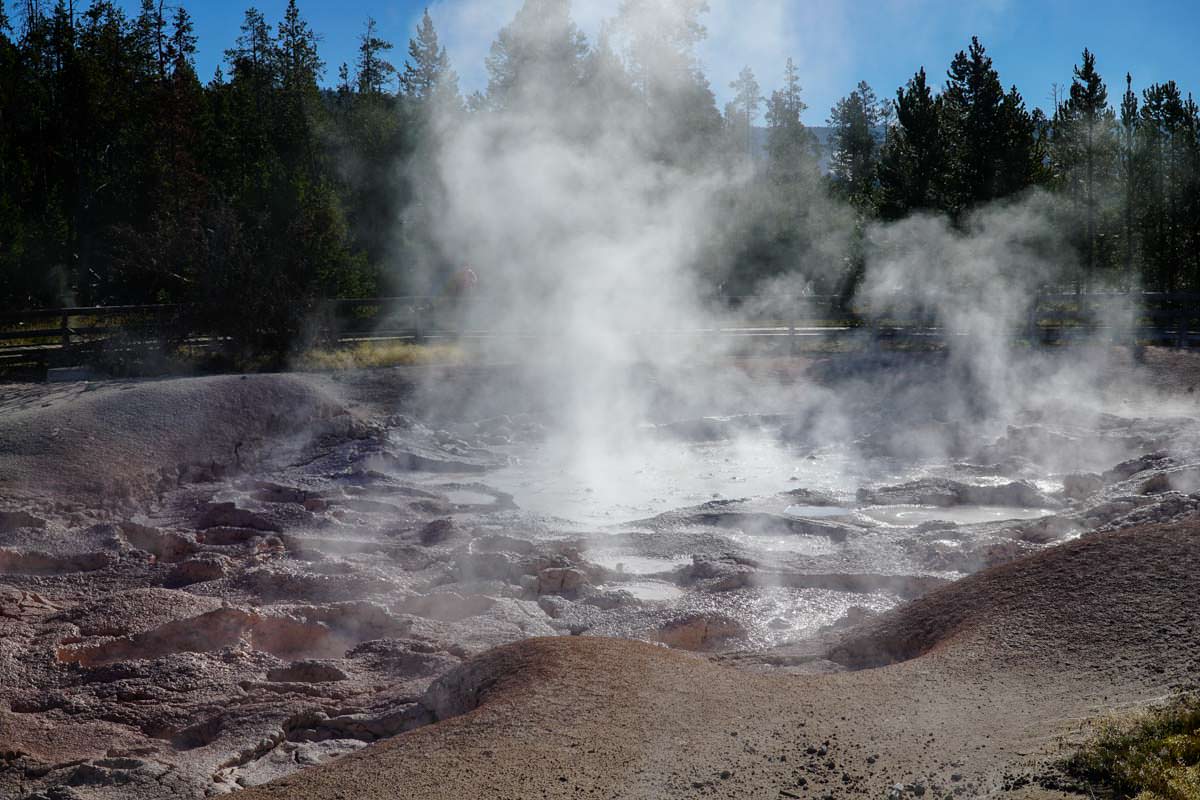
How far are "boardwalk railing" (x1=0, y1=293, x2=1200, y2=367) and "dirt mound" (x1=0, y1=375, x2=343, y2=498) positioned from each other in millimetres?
3541

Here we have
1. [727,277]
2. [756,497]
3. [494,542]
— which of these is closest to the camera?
[494,542]

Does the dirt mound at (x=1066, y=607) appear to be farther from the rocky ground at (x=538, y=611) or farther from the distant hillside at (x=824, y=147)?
the distant hillside at (x=824, y=147)

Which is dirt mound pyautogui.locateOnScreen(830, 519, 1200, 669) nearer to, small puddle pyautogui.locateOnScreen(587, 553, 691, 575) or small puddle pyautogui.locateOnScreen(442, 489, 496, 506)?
small puddle pyautogui.locateOnScreen(587, 553, 691, 575)

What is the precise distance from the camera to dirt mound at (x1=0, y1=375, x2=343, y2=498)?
11223mm

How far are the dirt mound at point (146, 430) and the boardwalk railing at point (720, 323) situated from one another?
354 centimetres

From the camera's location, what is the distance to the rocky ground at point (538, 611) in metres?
4.53

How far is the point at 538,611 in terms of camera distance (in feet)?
25.3

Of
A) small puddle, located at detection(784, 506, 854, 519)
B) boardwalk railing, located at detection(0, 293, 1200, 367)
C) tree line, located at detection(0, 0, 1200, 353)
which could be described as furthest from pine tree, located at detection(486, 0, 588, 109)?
small puddle, located at detection(784, 506, 854, 519)

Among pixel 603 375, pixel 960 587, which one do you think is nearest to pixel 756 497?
pixel 960 587

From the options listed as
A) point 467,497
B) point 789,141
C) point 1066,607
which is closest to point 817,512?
point 467,497

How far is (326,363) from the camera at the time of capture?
18266 mm

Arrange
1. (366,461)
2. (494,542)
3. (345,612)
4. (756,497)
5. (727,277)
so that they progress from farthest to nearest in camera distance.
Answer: (727,277) < (366,461) < (756,497) < (494,542) < (345,612)

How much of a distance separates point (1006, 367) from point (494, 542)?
36.8 feet

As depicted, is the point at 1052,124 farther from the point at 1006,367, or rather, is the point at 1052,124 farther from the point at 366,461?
the point at 366,461
